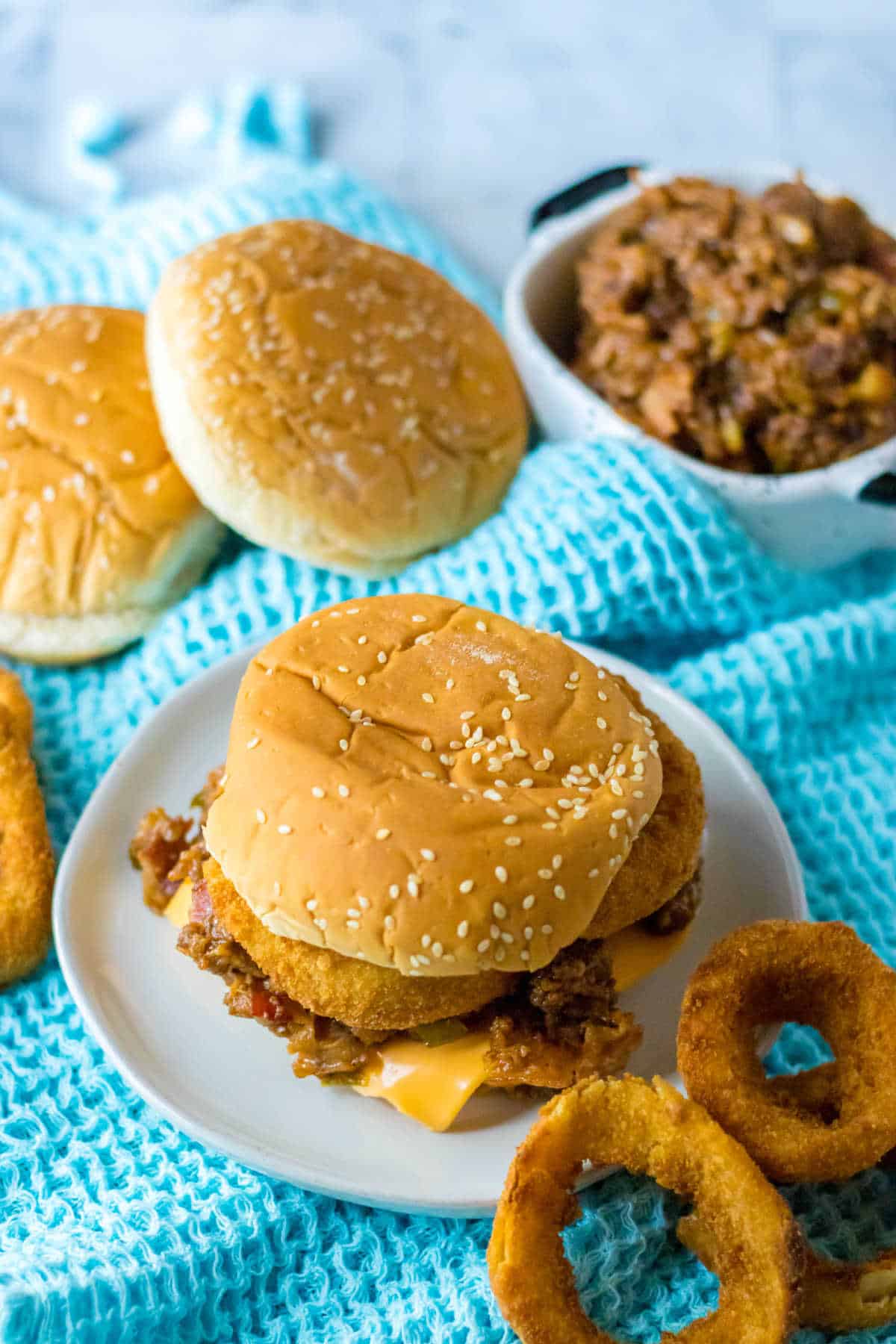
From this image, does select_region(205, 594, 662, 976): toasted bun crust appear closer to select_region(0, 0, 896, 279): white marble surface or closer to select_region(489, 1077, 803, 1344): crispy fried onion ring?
select_region(489, 1077, 803, 1344): crispy fried onion ring

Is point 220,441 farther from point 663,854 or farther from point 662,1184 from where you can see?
→ point 662,1184

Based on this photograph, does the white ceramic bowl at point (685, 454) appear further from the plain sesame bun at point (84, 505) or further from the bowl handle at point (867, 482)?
the plain sesame bun at point (84, 505)

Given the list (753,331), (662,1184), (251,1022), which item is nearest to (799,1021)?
(662,1184)

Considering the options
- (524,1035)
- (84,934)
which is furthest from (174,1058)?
(524,1035)

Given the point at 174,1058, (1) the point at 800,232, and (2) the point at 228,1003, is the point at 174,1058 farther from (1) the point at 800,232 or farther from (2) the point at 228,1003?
(1) the point at 800,232

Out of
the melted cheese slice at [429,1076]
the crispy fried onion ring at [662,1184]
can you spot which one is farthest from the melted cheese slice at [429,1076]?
the crispy fried onion ring at [662,1184]
